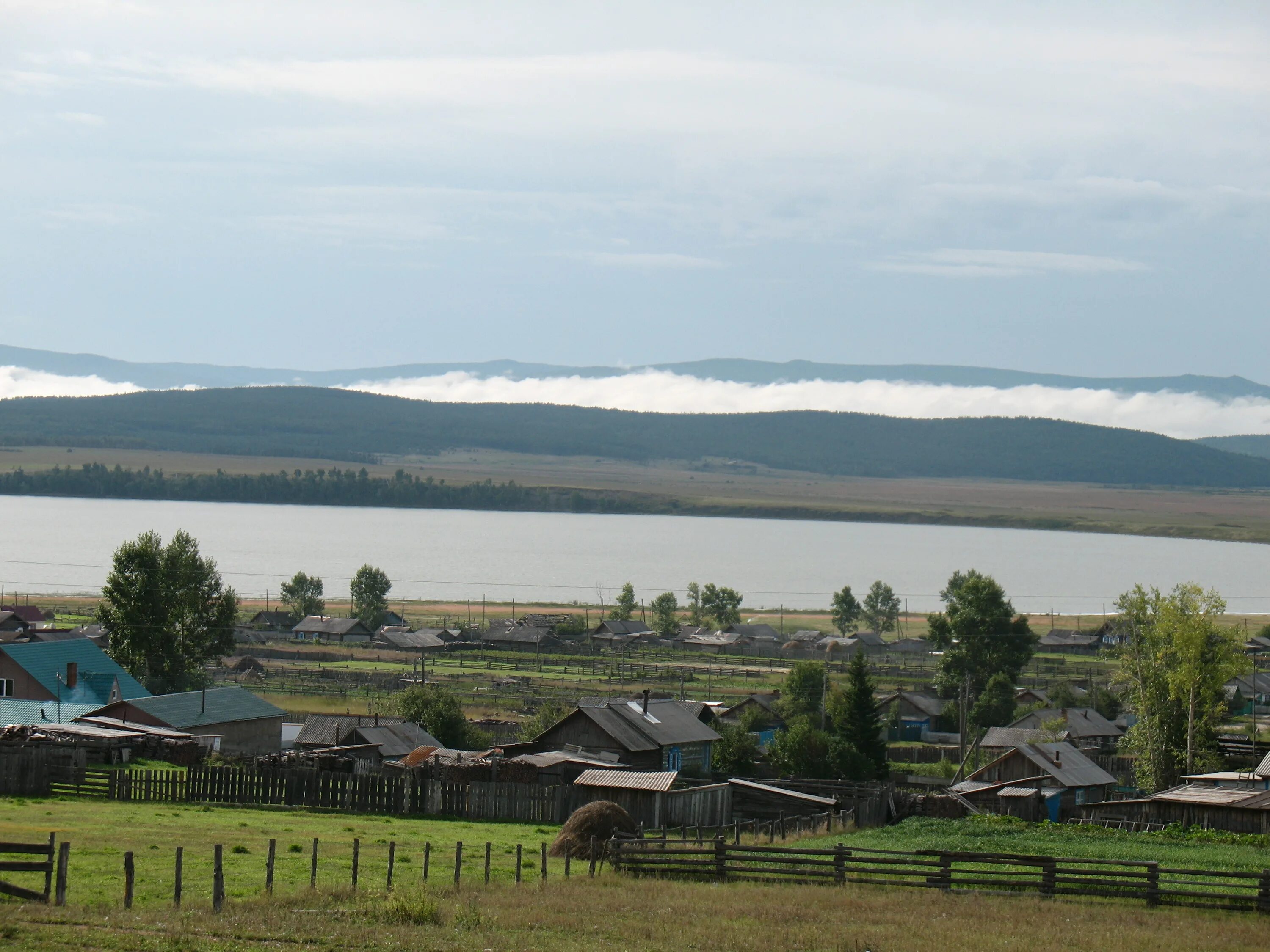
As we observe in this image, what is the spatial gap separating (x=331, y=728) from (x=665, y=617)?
6841 centimetres

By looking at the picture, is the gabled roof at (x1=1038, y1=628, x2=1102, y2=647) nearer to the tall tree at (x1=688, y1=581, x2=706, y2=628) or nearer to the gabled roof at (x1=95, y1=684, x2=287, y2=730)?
the tall tree at (x1=688, y1=581, x2=706, y2=628)

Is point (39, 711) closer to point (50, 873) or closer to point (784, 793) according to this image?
point (784, 793)

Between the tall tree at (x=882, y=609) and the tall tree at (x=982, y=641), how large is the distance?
43646 millimetres

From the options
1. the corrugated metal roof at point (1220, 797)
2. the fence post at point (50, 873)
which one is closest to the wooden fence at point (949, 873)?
the fence post at point (50, 873)

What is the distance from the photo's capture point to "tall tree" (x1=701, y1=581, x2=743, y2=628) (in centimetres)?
11519

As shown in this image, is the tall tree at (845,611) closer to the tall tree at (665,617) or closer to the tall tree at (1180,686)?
the tall tree at (665,617)

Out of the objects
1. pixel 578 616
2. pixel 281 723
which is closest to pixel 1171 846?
pixel 281 723

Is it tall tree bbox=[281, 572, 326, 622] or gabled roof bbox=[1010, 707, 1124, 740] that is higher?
tall tree bbox=[281, 572, 326, 622]

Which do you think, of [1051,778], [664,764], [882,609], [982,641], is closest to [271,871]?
[664,764]

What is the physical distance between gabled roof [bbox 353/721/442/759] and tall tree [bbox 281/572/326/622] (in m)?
64.7

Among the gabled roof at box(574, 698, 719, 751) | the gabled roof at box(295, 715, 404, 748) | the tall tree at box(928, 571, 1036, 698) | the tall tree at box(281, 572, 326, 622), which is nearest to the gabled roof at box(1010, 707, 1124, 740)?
the tall tree at box(928, 571, 1036, 698)

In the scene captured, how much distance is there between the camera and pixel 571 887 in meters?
21.4

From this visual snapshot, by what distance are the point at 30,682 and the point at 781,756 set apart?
77.5 ft

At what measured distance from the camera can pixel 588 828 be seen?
25.5 metres
